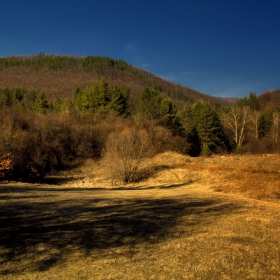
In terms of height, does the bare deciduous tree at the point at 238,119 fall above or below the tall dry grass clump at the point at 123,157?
above

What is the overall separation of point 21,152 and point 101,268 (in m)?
28.5

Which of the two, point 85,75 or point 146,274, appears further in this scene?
point 85,75

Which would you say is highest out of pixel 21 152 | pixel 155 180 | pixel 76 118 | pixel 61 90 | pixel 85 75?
pixel 85 75

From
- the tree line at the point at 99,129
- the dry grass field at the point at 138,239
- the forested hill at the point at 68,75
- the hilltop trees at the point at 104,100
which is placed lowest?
the dry grass field at the point at 138,239

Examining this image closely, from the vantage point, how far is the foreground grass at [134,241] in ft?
17.9

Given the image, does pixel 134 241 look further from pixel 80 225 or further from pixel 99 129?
pixel 99 129

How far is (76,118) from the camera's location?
4834cm

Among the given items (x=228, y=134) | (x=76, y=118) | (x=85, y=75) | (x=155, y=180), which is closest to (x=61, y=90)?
(x=85, y=75)

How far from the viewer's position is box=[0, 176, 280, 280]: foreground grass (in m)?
5.47

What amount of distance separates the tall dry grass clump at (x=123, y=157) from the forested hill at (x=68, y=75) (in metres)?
59.8

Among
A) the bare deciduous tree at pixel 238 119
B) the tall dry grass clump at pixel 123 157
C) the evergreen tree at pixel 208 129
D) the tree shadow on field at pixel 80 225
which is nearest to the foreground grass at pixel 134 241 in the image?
the tree shadow on field at pixel 80 225

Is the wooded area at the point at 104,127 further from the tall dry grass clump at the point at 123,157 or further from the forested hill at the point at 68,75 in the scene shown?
the forested hill at the point at 68,75

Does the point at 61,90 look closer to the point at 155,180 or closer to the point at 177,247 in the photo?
the point at 155,180

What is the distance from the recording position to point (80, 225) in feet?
28.3
